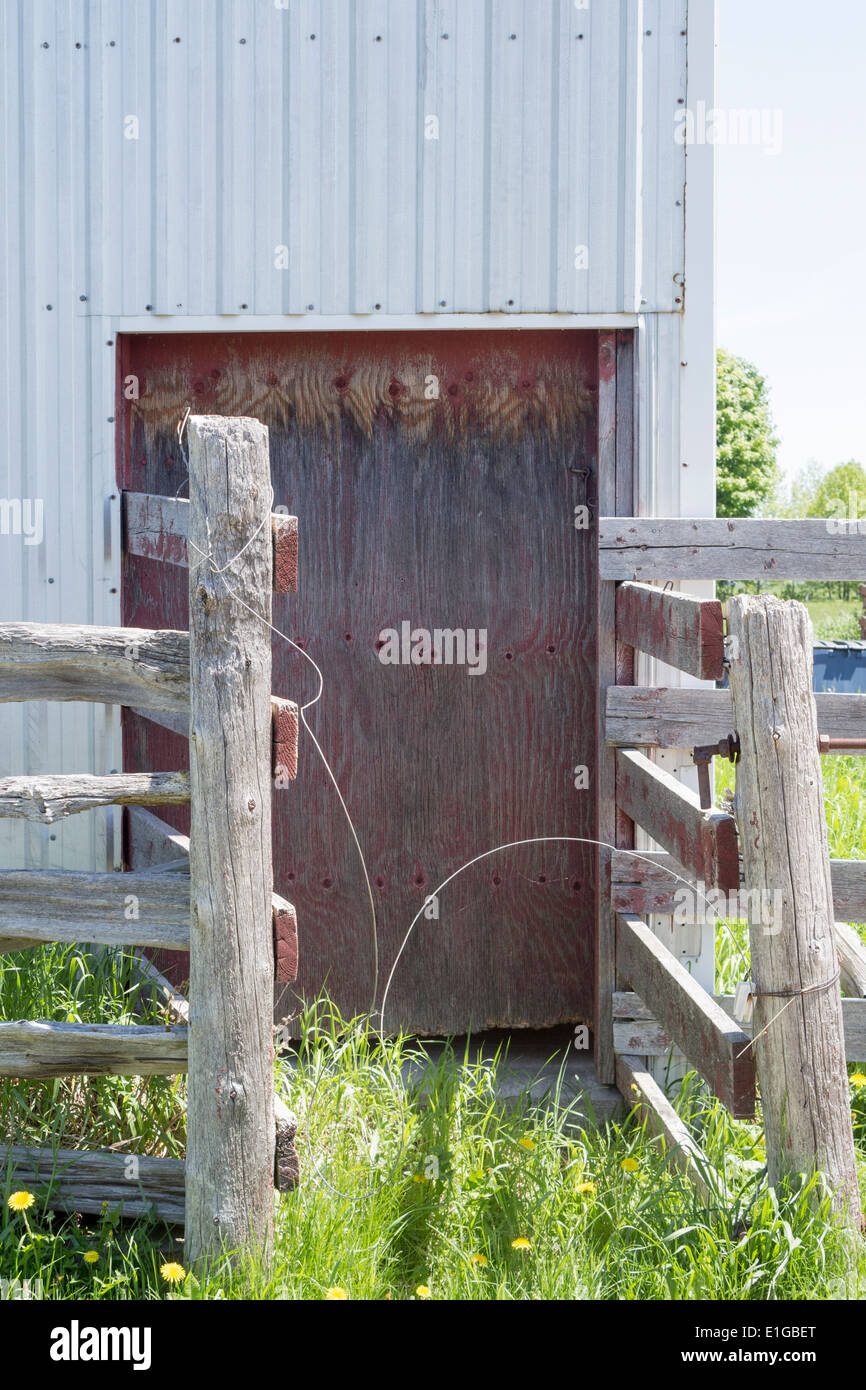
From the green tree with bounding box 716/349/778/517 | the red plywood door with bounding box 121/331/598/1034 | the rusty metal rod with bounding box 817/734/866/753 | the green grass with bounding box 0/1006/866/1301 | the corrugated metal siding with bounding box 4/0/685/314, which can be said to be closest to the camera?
the green grass with bounding box 0/1006/866/1301

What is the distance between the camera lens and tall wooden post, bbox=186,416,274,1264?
8.72 ft

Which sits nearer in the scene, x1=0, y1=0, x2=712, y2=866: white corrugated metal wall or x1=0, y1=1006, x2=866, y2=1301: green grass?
x1=0, y1=1006, x2=866, y2=1301: green grass

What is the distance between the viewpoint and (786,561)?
12.7ft

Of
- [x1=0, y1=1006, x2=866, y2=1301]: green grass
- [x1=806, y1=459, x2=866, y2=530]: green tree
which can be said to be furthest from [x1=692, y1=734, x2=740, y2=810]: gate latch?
[x1=806, y1=459, x2=866, y2=530]: green tree

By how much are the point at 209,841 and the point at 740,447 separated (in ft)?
114

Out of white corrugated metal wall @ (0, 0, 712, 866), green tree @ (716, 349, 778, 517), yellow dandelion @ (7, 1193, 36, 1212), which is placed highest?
green tree @ (716, 349, 778, 517)

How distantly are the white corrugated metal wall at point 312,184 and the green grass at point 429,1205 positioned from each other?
1.16m

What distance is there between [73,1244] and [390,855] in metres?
1.98

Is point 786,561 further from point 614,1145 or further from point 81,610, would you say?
point 81,610

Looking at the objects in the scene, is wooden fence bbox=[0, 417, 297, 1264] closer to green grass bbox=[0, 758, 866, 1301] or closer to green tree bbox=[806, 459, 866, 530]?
green grass bbox=[0, 758, 866, 1301]

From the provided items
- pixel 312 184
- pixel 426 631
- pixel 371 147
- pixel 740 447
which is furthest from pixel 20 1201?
pixel 740 447

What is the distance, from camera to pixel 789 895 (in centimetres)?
263

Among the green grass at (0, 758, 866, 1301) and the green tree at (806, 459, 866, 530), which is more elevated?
the green tree at (806, 459, 866, 530)
